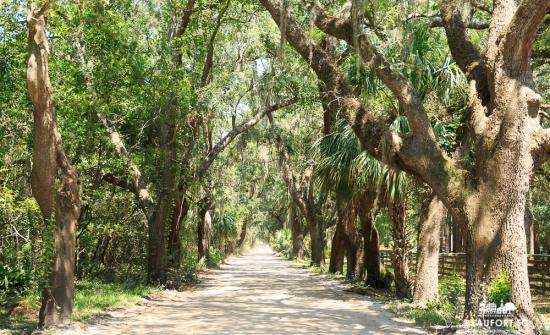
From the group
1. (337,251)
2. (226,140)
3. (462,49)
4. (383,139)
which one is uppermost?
(462,49)

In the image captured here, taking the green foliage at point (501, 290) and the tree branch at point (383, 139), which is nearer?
the green foliage at point (501, 290)

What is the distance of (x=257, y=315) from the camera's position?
11570mm

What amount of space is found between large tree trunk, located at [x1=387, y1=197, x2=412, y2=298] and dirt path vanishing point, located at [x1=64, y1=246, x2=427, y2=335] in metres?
1.03

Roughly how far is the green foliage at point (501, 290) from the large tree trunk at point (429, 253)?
13.8ft

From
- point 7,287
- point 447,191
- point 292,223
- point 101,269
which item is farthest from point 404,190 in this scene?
point 292,223

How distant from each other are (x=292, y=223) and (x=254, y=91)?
20.6 m

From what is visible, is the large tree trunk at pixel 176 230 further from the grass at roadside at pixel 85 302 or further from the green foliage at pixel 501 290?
the green foliage at pixel 501 290

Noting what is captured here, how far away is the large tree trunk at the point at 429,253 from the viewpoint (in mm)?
12781

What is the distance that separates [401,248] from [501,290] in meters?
6.60

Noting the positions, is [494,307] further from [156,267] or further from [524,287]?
[156,267]

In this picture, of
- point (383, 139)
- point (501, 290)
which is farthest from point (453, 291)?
point (383, 139)

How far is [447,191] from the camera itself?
9469mm

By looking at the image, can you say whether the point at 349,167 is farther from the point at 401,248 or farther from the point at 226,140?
the point at 226,140

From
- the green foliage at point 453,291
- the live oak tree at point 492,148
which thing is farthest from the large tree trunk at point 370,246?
the live oak tree at point 492,148
